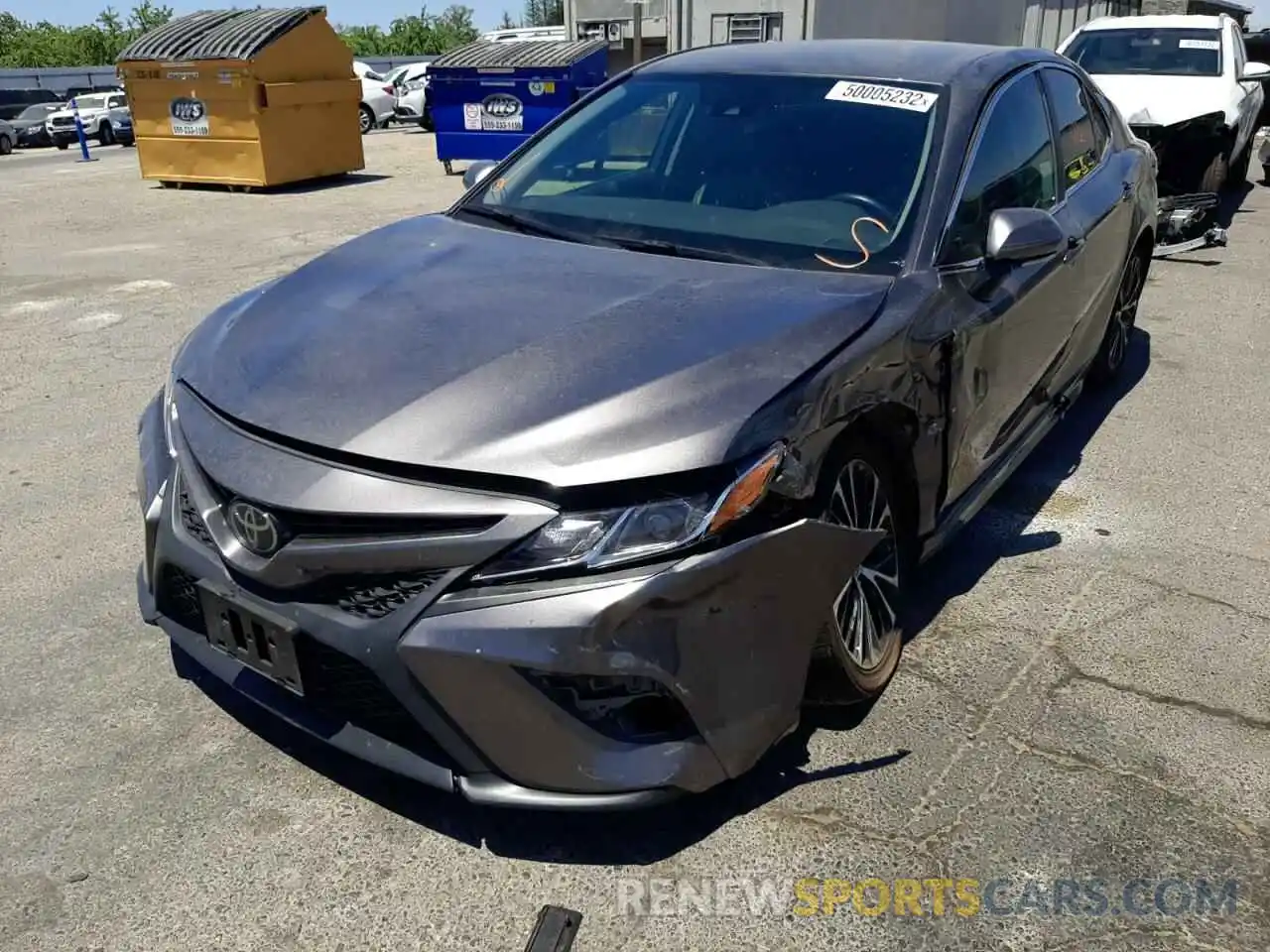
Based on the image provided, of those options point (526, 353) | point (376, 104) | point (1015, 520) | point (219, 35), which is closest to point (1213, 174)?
point (1015, 520)

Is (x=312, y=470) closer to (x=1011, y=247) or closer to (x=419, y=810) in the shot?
(x=419, y=810)

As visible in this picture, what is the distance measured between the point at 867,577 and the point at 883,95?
1.55 meters

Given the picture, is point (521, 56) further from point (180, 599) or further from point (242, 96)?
Result: point (180, 599)

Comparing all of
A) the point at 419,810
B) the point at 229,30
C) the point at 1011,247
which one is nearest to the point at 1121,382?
the point at 1011,247

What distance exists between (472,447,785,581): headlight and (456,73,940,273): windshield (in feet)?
3.56

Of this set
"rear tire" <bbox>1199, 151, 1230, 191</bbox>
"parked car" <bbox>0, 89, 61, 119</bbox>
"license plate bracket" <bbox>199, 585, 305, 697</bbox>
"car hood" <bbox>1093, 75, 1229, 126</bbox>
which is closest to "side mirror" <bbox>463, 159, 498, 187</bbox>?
"license plate bracket" <bbox>199, 585, 305, 697</bbox>

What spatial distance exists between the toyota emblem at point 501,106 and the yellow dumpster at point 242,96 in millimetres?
1737

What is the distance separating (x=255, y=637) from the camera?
229 centimetres

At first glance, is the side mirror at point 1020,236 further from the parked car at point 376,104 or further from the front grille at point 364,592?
the parked car at point 376,104

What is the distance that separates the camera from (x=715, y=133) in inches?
138

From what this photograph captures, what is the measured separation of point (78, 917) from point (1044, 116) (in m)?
3.93

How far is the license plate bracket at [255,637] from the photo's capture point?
2.23m

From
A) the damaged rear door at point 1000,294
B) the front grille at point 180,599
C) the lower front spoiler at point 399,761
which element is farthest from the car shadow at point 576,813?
the damaged rear door at point 1000,294

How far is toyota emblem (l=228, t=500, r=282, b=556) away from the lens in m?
2.21
